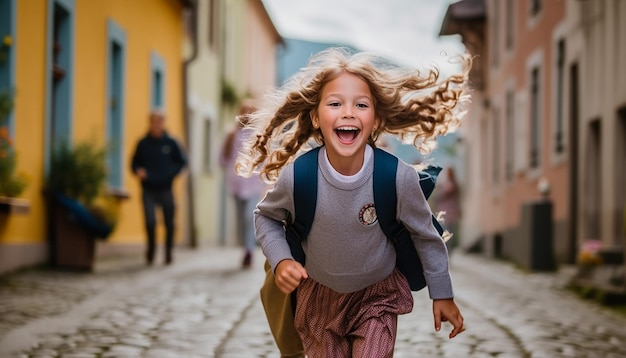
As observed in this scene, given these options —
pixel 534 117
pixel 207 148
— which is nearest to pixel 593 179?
pixel 534 117

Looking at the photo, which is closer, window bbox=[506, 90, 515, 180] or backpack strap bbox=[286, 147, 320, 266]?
backpack strap bbox=[286, 147, 320, 266]

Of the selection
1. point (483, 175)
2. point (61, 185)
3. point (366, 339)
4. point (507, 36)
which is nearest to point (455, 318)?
point (366, 339)

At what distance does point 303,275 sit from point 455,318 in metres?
0.58

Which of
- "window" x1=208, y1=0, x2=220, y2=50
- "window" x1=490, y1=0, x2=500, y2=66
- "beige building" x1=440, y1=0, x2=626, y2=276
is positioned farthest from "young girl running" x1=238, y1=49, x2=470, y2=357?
"window" x1=208, y1=0, x2=220, y2=50

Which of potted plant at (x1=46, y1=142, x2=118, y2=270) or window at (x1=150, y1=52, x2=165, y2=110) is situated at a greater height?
window at (x1=150, y1=52, x2=165, y2=110)

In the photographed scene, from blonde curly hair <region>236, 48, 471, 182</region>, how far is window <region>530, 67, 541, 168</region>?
14230 mm

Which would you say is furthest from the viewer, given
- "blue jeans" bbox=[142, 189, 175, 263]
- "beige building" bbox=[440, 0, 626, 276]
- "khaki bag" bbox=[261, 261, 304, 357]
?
"blue jeans" bbox=[142, 189, 175, 263]

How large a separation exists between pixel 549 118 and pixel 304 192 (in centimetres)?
1346

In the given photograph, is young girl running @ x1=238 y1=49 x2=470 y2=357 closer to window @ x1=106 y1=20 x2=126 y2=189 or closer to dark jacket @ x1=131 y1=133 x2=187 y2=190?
dark jacket @ x1=131 y1=133 x2=187 y2=190

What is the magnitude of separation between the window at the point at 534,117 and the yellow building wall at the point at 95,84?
6379mm

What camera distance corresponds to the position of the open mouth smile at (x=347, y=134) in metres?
3.57

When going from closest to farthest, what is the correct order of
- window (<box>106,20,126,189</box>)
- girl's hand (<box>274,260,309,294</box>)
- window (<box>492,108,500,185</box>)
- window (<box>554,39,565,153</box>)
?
girl's hand (<box>274,260,309,294</box>)
window (<box>106,20,126,189</box>)
window (<box>554,39,565,153</box>)
window (<box>492,108,500,185</box>)

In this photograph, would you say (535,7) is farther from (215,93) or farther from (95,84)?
(215,93)

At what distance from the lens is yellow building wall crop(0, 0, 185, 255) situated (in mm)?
10414
